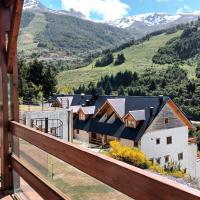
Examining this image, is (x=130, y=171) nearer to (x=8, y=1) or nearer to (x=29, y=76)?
(x=8, y=1)

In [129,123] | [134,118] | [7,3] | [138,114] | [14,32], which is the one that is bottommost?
[129,123]

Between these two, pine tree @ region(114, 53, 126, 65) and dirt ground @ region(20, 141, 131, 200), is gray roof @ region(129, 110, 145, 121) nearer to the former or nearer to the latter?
dirt ground @ region(20, 141, 131, 200)

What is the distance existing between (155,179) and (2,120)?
2015 mm

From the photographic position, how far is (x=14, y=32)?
Result: 2709 mm

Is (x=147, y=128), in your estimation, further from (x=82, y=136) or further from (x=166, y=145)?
(x=82, y=136)

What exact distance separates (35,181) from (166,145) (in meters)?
20.3

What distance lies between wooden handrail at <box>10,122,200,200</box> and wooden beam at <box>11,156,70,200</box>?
0.18m

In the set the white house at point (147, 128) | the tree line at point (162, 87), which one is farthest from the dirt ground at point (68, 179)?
the tree line at point (162, 87)

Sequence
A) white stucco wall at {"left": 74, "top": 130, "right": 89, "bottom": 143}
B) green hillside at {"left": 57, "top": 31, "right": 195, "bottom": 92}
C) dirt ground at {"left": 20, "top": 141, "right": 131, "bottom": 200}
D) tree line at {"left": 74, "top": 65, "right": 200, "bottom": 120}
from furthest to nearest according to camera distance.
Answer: green hillside at {"left": 57, "top": 31, "right": 195, "bottom": 92}, tree line at {"left": 74, "top": 65, "right": 200, "bottom": 120}, white stucco wall at {"left": 74, "top": 130, "right": 89, "bottom": 143}, dirt ground at {"left": 20, "top": 141, "right": 131, "bottom": 200}

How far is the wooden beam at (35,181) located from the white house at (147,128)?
18648 millimetres

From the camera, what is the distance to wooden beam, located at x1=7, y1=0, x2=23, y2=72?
2560mm

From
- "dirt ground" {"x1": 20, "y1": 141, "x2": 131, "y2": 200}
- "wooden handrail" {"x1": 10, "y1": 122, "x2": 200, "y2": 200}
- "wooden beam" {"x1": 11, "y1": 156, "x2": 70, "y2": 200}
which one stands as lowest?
"wooden beam" {"x1": 11, "y1": 156, "x2": 70, "y2": 200}

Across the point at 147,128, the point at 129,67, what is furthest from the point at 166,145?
the point at 129,67

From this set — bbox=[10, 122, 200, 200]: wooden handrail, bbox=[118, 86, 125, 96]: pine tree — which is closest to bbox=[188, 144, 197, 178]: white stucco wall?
bbox=[10, 122, 200, 200]: wooden handrail
